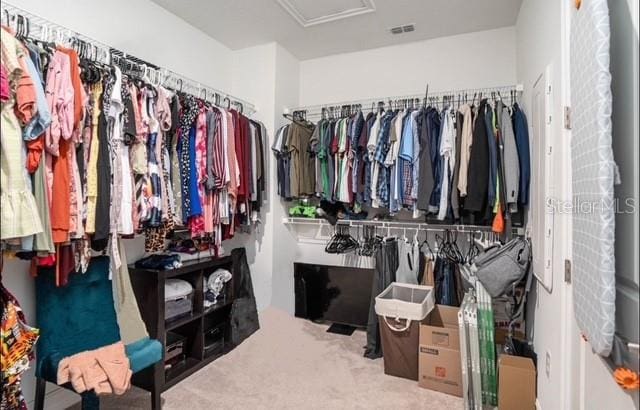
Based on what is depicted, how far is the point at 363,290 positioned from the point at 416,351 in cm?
81

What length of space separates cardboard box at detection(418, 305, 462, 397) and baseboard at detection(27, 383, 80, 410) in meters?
2.15

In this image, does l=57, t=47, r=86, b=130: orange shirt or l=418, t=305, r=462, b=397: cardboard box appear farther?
l=418, t=305, r=462, b=397: cardboard box

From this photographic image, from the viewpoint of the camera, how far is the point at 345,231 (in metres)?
3.31

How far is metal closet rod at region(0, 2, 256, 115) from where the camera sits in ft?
5.09

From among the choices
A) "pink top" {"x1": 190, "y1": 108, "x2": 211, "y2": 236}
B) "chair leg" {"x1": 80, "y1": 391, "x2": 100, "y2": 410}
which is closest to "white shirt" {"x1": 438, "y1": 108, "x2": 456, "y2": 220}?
"pink top" {"x1": 190, "y1": 108, "x2": 211, "y2": 236}

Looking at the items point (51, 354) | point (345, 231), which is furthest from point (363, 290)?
point (51, 354)

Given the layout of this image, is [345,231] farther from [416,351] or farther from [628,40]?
[628,40]

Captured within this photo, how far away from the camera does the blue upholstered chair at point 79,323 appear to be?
169cm

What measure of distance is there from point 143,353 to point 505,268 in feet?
6.87

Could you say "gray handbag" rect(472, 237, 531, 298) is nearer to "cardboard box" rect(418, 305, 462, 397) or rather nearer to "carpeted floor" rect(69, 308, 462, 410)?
"cardboard box" rect(418, 305, 462, 397)

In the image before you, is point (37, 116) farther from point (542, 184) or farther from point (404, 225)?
point (404, 225)

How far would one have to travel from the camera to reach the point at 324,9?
2.69m

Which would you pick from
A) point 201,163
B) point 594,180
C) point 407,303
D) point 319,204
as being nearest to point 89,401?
point 201,163

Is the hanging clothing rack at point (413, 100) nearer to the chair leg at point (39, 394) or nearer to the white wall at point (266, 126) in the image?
the white wall at point (266, 126)
